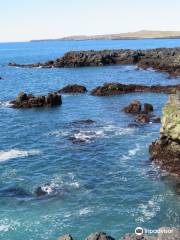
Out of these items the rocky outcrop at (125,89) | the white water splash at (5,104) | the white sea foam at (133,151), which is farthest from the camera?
the rocky outcrop at (125,89)

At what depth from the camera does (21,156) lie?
→ 4909cm

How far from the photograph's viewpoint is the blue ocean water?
32906 mm

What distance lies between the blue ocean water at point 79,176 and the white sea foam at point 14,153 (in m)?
0.11

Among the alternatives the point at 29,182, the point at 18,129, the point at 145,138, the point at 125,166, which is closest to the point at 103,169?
the point at 125,166

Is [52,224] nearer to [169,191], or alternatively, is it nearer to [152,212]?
[152,212]

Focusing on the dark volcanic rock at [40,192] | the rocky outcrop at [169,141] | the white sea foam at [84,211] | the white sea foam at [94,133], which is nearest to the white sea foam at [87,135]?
the white sea foam at [94,133]

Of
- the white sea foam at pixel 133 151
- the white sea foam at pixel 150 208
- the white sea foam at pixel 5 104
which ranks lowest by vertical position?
the white sea foam at pixel 150 208

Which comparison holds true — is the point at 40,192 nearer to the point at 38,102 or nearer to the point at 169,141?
the point at 169,141

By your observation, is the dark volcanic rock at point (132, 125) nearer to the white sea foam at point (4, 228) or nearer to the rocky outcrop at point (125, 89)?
the rocky outcrop at point (125, 89)

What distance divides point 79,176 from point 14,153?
10.8 m

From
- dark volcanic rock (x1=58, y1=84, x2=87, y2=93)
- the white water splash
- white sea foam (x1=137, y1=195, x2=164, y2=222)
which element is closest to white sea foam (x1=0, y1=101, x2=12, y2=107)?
the white water splash

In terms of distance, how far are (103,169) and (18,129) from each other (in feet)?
68.0

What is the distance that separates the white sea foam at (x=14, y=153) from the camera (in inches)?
1927

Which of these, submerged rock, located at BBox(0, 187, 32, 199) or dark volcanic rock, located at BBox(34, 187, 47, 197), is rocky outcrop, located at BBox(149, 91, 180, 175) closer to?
dark volcanic rock, located at BBox(34, 187, 47, 197)
